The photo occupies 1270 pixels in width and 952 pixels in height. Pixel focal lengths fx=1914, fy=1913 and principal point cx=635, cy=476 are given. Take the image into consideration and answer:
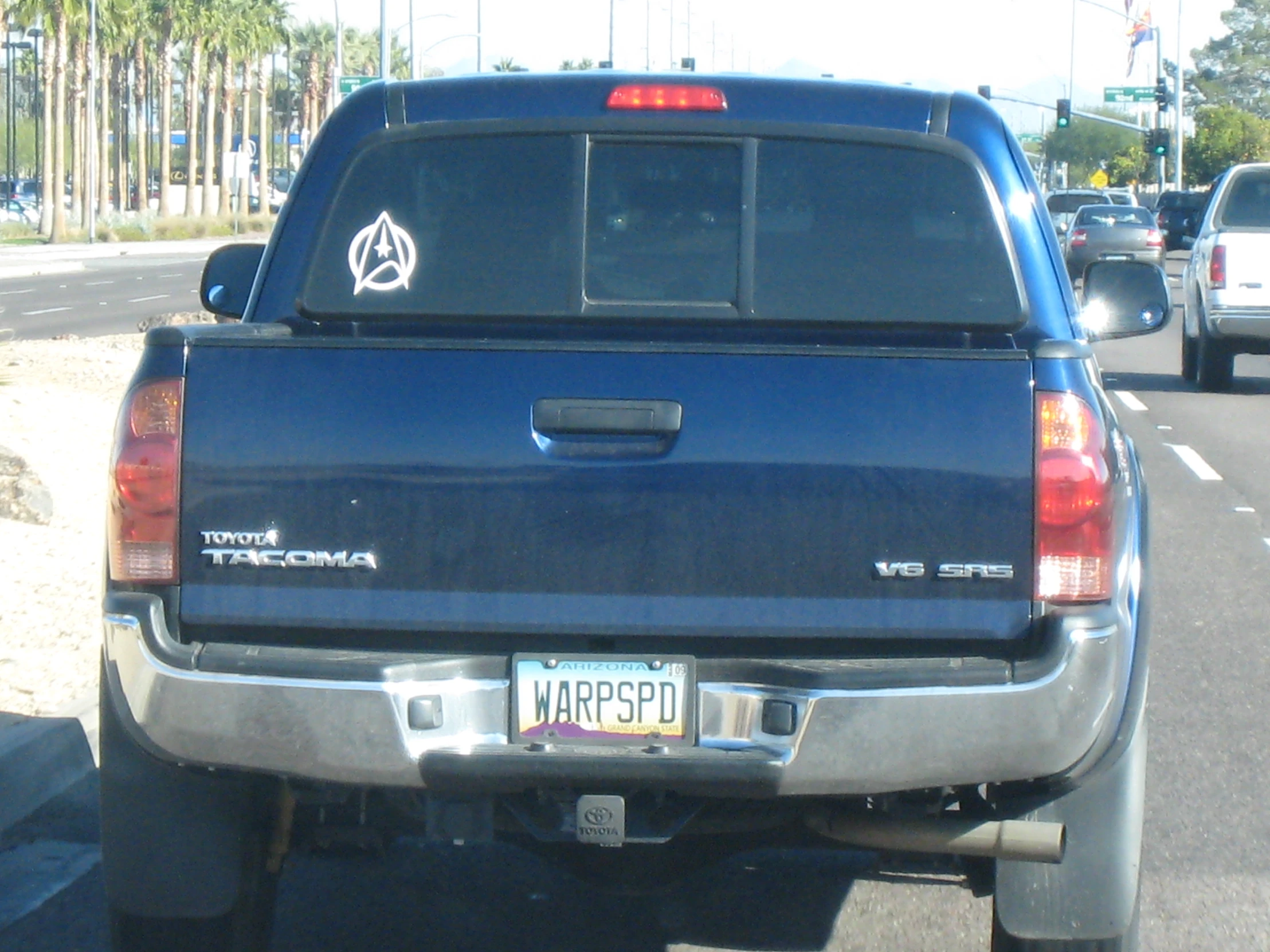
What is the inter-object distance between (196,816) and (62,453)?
8997 mm

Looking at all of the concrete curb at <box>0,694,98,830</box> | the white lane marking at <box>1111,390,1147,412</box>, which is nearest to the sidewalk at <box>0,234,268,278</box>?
the white lane marking at <box>1111,390,1147,412</box>

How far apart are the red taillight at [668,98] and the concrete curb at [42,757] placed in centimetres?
264

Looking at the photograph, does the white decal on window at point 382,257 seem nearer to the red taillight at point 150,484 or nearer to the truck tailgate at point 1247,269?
the red taillight at point 150,484

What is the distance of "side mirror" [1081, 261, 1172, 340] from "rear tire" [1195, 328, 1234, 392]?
12.7 meters

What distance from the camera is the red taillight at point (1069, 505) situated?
323 centimetres

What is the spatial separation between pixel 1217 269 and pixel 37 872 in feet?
45.9

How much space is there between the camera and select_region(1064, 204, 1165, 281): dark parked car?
32.9 metres

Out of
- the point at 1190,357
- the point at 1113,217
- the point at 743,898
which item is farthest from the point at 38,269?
the point at 743,898

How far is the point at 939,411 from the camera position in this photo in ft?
10.6

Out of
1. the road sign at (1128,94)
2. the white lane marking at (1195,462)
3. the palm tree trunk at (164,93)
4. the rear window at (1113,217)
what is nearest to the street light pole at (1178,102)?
the road sign at (1128,94)

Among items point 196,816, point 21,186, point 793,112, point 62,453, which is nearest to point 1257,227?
point 62,453

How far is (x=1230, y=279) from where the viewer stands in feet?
55.1

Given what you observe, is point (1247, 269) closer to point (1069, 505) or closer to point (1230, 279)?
point (1230, 279)

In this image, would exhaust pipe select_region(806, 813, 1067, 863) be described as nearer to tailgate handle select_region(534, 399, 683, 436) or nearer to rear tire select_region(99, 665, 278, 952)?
tailgate handle select_region(534, 399, 683, 436)
